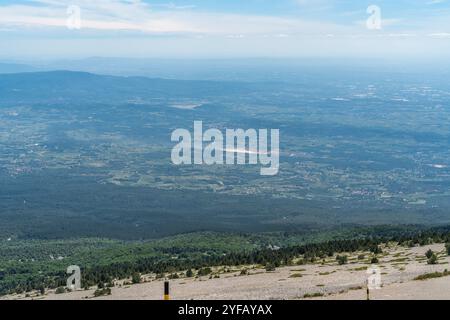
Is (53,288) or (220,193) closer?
(53,288)

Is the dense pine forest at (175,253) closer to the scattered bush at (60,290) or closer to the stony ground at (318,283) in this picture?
the scattered bush at (60,290)

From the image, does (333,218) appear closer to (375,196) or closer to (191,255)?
(375,196)

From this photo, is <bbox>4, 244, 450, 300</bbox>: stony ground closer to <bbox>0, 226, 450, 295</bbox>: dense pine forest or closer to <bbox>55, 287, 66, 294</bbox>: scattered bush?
<bbox>55, 287, 66, 294</bbox>: scattered bush

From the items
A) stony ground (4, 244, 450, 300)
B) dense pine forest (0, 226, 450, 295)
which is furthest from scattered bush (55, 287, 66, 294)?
dense pine forest (0, 226, 450, 295)

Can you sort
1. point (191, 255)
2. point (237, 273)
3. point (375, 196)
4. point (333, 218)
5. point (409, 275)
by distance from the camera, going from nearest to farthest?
point (409, 275) < point (237, 273) < point (191, 255) < point (333, 218) < point (375, 196)

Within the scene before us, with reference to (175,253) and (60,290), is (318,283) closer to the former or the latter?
(60,290)
